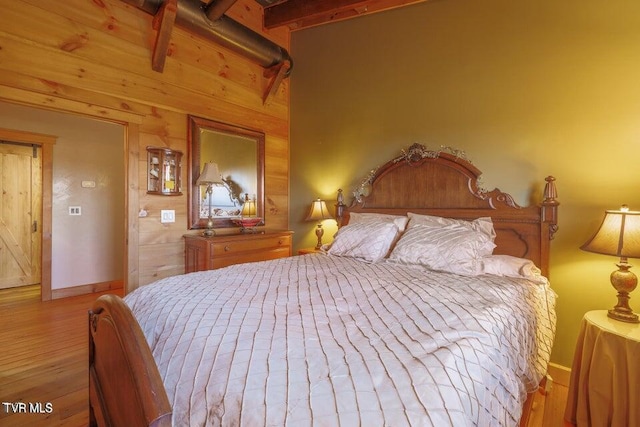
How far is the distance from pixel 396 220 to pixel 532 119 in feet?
4.08

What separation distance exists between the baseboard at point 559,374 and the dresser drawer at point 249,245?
2.48 meters

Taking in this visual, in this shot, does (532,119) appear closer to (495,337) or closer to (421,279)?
(421,279)

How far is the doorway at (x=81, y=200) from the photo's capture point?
12.8 ft

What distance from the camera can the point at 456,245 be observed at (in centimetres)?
207

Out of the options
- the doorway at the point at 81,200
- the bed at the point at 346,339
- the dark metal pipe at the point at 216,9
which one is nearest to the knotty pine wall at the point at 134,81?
the dark metal pipe at the point at 216,9

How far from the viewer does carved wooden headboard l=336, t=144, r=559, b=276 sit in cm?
221

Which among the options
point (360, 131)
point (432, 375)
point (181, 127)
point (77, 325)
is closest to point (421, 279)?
point (432, 375)

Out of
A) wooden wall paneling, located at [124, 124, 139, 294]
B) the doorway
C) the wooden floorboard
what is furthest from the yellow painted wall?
the doorway

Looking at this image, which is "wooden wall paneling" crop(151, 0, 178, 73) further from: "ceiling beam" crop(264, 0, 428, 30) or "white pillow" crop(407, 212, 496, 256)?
"white pillow" crop(407, 212, 496, 256)

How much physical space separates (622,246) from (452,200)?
111 centimetres

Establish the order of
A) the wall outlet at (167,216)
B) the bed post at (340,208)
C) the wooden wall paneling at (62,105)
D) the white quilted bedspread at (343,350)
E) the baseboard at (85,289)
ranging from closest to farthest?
the white quilted bedspread at (343,350), the wooden wall paneling at (62,105), the wall outlet at (167,216), the bed post at (340,208), the baseboard at (85,289)

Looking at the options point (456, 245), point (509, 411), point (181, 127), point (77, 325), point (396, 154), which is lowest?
point (77, 325)

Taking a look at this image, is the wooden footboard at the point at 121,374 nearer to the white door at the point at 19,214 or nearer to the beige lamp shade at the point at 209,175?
the beige lamp shade at the point at 209,175

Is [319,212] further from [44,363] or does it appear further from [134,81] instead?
[44,363]
